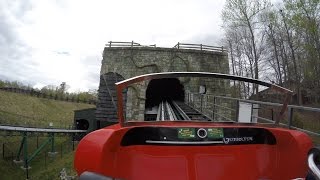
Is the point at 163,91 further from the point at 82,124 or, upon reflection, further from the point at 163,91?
the point at 82,124

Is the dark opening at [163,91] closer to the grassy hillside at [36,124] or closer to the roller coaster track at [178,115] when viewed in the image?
the grassy hillside at [36,124]

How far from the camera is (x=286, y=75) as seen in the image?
37562 mm

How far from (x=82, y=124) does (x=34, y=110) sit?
2832cm

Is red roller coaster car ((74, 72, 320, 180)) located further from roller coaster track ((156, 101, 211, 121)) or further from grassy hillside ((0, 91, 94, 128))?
grassy hillside ((0, 91, 94, 128))

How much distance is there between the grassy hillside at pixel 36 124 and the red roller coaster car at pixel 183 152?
624 inches

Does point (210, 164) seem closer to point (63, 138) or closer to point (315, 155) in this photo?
point (315, 155)

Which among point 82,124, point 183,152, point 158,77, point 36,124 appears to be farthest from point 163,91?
point 183,152

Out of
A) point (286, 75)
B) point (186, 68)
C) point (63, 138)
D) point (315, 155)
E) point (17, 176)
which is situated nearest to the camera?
point (315, 155)

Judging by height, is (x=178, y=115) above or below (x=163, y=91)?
below

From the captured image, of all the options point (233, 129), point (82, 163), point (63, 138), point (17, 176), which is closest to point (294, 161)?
point (233, 129)

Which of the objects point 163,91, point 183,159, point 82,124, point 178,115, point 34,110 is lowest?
point 82,124

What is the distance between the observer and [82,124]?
40.4 meters

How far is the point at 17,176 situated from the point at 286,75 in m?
24.7

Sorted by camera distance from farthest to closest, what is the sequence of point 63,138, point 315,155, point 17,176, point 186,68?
point 63,138, point 186,68, point 17,176, point 315,155
